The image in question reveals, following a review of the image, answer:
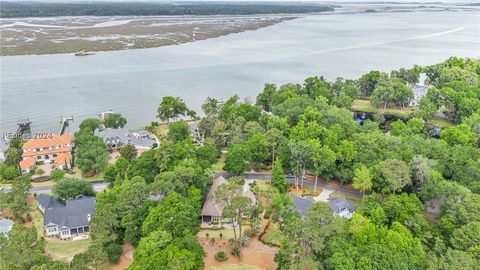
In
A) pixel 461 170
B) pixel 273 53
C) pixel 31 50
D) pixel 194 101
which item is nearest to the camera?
pixel 461 170

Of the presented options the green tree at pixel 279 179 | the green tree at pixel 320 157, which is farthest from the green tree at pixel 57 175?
the green tree at pixel 320 157

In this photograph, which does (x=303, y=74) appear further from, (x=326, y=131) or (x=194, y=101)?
(x=326, y=131)

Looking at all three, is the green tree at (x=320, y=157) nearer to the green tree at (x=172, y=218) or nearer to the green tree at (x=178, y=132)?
the green tree at (x=172, y=218)

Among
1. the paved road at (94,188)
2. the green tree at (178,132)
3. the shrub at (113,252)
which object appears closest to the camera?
the shrub at (113,252)

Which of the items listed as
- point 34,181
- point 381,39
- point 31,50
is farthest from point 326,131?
point 381,39

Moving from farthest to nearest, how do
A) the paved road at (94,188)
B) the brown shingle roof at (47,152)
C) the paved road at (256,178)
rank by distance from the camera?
the brown shingle roof at (47,152)
the paved road at (94,188)
the paved road at (256,178)
